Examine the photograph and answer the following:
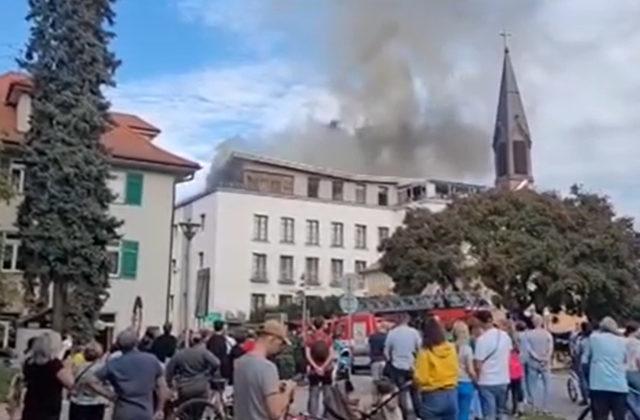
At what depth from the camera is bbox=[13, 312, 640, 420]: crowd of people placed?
7.21 metres

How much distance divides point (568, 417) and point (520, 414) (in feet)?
4.66

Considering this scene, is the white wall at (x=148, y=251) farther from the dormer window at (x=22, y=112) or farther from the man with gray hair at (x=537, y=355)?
the man with gray hair at (x=537, y=355)

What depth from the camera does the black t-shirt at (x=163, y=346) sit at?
16438mm

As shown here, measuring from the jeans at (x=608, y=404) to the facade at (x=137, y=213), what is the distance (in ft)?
105

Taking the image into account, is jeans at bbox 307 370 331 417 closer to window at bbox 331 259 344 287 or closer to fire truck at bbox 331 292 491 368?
fire truck at bbox 331 292 491 368

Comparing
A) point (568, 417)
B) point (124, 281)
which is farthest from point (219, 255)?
point (568, 417)

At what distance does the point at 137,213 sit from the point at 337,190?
45.2 m

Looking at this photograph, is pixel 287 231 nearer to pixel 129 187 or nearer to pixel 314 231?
pixel 314 231

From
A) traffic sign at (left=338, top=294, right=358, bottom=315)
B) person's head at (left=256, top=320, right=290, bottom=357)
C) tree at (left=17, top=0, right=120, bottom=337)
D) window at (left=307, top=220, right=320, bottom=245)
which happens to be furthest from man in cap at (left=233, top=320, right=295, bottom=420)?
window at (left=307, top=220, right=320, bottom=245)

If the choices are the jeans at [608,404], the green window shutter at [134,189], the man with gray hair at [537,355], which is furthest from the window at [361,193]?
the jeans at [608,404]

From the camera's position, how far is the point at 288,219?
272 feet

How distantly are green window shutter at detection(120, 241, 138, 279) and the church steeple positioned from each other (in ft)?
201

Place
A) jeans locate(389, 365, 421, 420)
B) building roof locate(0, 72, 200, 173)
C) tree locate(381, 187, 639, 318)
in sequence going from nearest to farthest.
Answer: jeans locate(389, 365, 421, 420)
building roof locate(0, 72, 200, 173)
tree locate(381, 187, 639, 318)

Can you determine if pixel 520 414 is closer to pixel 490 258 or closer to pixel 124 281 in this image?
pixel 124 281
